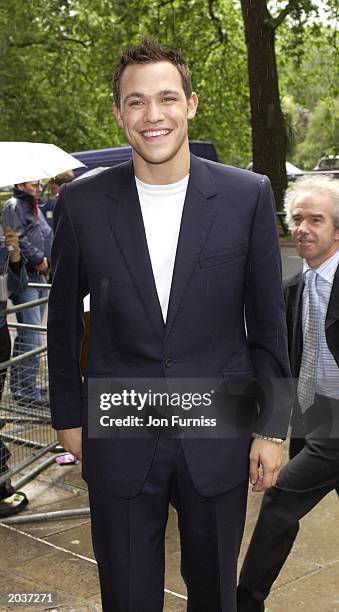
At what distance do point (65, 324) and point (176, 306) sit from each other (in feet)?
1.20

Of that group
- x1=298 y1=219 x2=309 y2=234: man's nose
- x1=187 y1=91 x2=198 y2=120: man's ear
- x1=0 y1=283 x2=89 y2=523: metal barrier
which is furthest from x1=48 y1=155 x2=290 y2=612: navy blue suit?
x1=0 y1=283 x2=89 y2=523: metal barrier

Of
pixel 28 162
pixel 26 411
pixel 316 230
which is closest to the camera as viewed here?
pixel 316 230

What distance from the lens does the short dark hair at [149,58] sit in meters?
2.90

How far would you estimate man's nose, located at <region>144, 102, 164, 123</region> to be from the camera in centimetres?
288

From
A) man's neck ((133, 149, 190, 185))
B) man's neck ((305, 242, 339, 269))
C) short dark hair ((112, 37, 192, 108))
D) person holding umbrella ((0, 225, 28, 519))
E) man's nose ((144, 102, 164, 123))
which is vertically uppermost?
short dark hair ((112, 37, 192, 108))

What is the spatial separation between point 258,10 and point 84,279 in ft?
50.1

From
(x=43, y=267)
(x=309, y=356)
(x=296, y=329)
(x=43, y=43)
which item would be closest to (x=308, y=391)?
(x=309, y=356)

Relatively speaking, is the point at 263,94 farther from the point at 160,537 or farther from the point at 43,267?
the point at 160,537

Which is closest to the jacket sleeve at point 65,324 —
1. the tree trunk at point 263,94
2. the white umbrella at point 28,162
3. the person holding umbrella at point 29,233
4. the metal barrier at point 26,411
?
the white umbrella at point 28,162

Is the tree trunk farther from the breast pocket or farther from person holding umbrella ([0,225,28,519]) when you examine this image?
the breast pocket

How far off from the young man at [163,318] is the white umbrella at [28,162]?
217 centimetres

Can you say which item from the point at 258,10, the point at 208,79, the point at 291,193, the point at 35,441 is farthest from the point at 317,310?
the point at 208,79

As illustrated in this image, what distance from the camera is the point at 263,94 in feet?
56.2

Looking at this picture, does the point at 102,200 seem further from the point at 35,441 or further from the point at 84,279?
the point at 35,441
